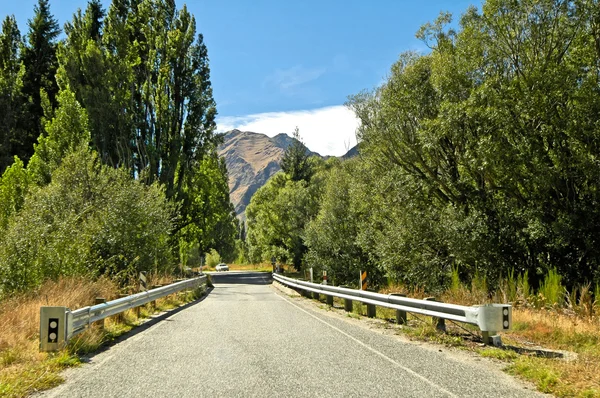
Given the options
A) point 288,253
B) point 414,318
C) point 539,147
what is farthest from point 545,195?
point 288,253

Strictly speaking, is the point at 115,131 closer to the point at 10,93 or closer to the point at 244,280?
the point at 10,93

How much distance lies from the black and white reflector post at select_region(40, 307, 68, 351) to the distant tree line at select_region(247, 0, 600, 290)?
502 inches

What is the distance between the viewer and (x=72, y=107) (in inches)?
1158

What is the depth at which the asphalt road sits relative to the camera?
5422 millimetres

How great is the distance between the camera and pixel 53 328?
23.6ft

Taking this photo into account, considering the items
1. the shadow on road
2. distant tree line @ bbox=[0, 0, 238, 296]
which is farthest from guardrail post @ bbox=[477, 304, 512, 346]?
the shadow on road

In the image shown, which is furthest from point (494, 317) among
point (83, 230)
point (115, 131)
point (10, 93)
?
point (10, 93)


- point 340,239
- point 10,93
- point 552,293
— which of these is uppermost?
point 10,93

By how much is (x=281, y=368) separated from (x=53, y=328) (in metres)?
3.50

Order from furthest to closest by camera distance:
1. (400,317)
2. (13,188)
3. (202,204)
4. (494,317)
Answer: (202,204)
(13,188)
(400,317)
(494,317)

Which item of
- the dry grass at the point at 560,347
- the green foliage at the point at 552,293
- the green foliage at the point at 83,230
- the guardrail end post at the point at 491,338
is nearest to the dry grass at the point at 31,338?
the green foliage at the point at 83,230

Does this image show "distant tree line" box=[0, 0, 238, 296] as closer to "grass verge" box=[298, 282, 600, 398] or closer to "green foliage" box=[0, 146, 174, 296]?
"green foliage" box=[0, 146, 174, 296]

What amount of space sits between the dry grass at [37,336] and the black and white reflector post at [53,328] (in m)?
0.13

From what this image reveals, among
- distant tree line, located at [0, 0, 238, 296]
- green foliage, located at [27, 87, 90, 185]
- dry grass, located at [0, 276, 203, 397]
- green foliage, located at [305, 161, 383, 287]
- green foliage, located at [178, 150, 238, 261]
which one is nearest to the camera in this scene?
dry grass, located at [0, 276, 203, 397]
